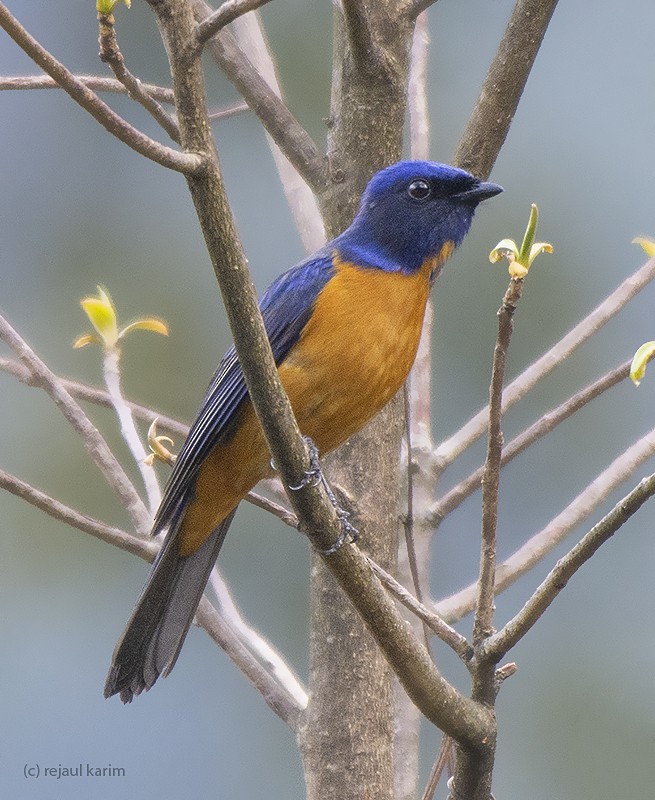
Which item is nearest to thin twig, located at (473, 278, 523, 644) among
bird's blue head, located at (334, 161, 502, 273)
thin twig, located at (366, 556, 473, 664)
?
thin twig, located at (366, 556, 473, 664)

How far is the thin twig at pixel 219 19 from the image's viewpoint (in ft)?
5.74

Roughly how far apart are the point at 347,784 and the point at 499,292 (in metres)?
3.19

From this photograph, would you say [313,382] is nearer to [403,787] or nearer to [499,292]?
[403,787]

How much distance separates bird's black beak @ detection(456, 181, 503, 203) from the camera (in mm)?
3406

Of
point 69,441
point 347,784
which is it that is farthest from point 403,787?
point 69,441

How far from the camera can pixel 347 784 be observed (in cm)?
280

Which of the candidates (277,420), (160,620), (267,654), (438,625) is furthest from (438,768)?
(277,420)

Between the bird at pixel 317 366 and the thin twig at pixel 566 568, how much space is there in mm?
1006

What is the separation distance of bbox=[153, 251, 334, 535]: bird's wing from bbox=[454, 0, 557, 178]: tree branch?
1.94ft

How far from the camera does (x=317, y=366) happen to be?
314 cm

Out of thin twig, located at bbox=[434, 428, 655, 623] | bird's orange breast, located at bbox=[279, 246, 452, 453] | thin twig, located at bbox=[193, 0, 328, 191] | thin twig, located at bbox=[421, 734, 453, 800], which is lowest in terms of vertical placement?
thin twig, located at bbox=[421, 734, 453, 800]

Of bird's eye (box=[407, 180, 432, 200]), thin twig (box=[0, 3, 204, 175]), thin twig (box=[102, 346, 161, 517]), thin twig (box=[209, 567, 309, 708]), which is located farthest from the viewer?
bird's eye (box=[407, 180, 432, 200])

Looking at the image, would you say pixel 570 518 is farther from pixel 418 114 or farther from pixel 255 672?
pixel 418 114

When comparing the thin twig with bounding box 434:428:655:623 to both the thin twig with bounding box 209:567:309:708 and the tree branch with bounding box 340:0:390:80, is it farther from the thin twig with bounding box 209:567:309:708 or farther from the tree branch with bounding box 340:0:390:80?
the tree branch with bounding box 340:0:390:80
